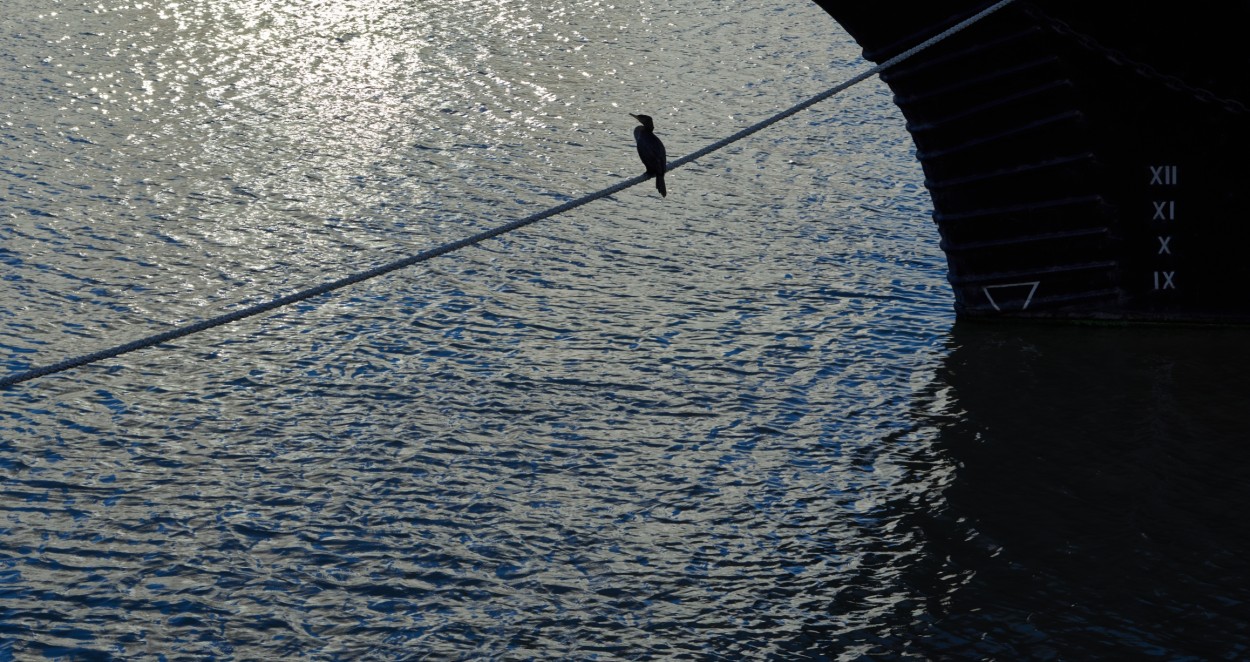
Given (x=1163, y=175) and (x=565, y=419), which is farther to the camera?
(x=1163, y=175)

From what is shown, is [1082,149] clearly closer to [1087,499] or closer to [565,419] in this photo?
Result: [1087,499]

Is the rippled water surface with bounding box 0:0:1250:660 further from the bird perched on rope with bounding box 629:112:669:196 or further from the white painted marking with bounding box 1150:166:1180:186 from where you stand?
the bird perched on rope with bounding box 629:112:669:196

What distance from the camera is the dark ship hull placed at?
1445cm

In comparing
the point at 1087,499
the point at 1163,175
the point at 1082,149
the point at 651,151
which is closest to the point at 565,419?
the point at 651,151

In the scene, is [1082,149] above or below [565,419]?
above

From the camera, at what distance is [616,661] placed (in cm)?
1052

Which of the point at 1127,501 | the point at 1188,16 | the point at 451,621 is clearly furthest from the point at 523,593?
the point at 1188,16

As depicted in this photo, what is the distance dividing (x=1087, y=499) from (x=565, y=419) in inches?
192

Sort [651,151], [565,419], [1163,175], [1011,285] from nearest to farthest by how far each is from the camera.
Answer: [651,151], [565,419], [1163,175], [1011,285]

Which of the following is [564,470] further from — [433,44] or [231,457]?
[433,44]

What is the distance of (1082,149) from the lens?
50.0 feet

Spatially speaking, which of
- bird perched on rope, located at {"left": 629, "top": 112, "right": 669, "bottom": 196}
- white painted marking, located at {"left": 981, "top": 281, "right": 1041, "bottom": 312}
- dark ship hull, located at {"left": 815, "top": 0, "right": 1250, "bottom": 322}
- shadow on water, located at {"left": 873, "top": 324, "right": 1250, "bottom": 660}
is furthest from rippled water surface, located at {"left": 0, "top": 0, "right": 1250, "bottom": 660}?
bird perched on rope, located at {"left": 629, "top": 112, "right": 669, "bottom": 196}

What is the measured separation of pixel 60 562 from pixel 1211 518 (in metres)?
9.55

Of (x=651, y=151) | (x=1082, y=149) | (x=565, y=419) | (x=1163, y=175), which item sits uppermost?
(x=651, y=151)
